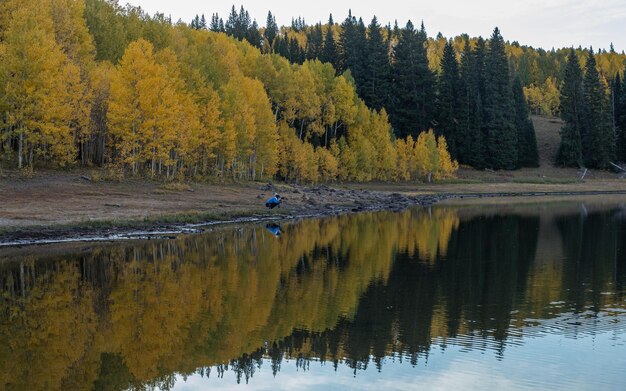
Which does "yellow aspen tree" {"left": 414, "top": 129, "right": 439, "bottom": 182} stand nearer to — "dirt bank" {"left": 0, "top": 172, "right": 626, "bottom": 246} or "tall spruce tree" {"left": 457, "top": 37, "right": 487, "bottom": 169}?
"tall spruce tree" {"left": 457, "top": 37, "right": 487, "bottom": 169}

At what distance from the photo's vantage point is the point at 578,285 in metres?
26.6

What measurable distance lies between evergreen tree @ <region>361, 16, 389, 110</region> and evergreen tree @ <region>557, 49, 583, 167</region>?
38.6 meters

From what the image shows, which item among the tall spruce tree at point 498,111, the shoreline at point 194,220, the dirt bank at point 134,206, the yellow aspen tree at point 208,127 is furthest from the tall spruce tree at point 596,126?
the yellow aspen tree at point 208,127

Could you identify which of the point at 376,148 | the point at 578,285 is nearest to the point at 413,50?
the point at 376,148

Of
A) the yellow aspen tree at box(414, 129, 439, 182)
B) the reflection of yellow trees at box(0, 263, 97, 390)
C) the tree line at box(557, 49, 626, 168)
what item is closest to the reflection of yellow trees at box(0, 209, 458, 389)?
the reflection of yellow trees at box(0, 263, 97, 390)

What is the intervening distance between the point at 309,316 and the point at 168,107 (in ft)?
152

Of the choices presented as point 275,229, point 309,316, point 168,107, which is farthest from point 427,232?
point 168,107

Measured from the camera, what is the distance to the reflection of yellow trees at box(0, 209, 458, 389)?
16188 millimetres

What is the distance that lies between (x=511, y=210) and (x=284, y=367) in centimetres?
6017

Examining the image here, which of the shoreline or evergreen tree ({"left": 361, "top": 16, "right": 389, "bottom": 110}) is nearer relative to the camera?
the shoreline

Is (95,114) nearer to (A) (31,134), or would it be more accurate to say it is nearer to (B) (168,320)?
(A) (31,134)

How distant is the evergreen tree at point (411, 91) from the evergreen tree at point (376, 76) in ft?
9.65

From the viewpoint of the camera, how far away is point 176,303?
2238cm

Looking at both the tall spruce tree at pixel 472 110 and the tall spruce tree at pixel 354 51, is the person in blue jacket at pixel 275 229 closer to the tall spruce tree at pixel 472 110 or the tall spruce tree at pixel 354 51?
the tall spruce tree at pixel 354 51
